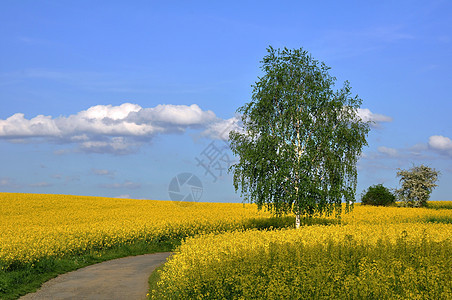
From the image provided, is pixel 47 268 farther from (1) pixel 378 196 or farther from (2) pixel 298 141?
(1) pixel 378 196

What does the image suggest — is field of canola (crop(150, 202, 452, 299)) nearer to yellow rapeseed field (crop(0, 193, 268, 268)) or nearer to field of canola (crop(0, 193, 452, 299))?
field of canola (crop(0, 193, 452, 299))

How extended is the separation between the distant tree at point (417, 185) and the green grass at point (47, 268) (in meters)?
40.8

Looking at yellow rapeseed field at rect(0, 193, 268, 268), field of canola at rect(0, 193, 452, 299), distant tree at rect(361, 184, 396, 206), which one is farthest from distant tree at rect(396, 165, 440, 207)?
field of canola at rect(0, 193, 452, 299)

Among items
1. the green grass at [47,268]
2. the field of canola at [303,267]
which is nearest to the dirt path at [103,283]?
the green grass at [47,268]

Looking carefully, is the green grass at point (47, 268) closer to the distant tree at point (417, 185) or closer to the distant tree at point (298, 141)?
the distant tree at point (298, 141)

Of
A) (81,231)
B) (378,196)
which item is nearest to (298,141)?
(81,231)

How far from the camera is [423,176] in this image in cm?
5512

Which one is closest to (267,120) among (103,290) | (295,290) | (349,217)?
(349,217)

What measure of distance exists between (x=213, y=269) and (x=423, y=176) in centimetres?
5183

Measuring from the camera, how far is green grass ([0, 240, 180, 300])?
48.5 feet

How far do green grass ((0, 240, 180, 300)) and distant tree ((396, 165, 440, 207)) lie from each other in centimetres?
4079

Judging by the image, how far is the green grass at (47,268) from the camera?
48.5 ft

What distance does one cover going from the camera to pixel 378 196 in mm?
54594

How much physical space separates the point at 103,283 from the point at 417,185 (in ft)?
164
